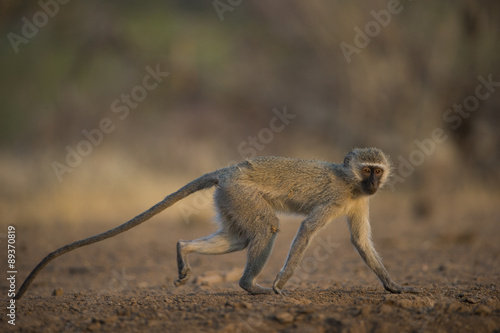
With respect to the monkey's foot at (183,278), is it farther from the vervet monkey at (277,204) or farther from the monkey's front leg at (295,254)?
the monkey's front leg at (295,254)

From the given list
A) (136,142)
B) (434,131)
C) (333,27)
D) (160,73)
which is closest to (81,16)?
(160,73)

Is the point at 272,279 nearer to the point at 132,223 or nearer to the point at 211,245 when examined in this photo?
the point at 211,245

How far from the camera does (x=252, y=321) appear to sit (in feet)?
14.4

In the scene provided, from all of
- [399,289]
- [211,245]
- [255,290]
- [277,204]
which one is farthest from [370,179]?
[211,245]

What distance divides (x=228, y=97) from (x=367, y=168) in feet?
49.4

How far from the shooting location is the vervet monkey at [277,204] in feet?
18.6

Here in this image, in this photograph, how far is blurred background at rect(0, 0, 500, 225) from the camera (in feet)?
45.5

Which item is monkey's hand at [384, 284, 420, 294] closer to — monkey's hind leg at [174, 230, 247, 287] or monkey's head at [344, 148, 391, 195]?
monkey's head at [344, 148, 391, 195]

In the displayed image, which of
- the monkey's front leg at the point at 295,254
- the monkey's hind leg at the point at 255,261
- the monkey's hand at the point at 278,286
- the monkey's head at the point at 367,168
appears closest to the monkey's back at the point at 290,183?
the monkey's head at the point at 367,168

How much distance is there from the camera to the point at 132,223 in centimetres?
570

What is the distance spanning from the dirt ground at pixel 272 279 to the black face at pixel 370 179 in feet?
3.49

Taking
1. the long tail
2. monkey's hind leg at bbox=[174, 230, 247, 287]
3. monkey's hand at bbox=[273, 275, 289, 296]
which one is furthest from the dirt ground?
monkey's hind leg at bbox=[174, 230, 247, 287]

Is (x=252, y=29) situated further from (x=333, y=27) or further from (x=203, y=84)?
(x=333, y=27)

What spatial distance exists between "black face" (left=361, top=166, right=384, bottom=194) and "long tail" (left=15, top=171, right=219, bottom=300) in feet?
5.17
